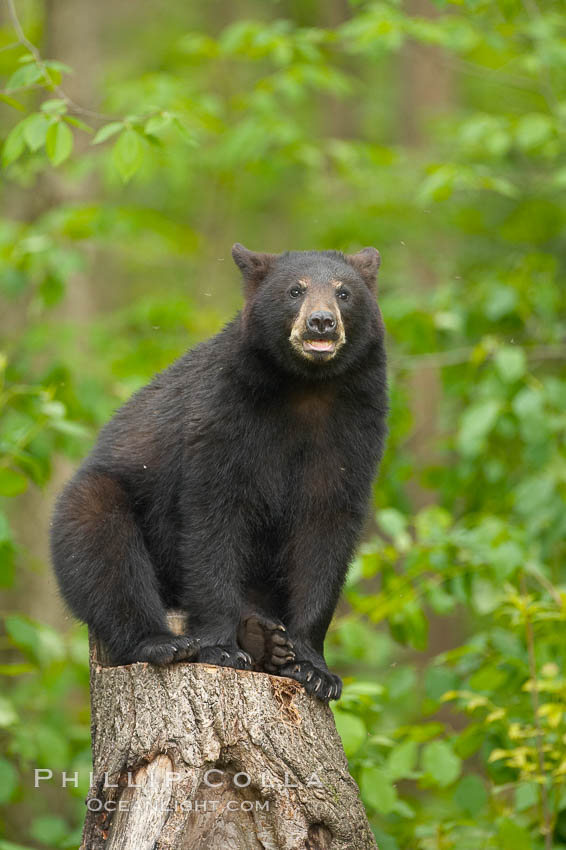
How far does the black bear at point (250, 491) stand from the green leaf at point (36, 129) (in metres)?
1.35

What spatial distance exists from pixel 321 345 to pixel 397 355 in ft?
13.3

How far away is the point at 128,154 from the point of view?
225 inches

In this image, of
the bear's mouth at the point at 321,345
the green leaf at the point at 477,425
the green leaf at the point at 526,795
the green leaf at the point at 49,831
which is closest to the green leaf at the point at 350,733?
the green leaf at the point at 526,795

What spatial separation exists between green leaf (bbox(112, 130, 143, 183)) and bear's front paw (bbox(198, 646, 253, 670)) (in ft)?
8.14

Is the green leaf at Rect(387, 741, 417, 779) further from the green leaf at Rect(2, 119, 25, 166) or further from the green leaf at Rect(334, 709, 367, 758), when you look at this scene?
the green leaf at Rect(2, 119, 25, 166)

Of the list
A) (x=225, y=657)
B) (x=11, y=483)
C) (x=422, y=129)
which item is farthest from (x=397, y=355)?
(x=422, y=129)

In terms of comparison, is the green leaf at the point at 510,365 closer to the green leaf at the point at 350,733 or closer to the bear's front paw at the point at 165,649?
the green leaf at the point at 350,733

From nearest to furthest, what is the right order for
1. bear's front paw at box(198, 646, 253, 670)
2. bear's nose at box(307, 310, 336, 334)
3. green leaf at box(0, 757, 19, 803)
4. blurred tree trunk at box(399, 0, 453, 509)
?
1. bear's front paw at box(198, 646, 253, 670)
2. bear's nose at box(307, 310, 336, 334)
3. green leaf at box(0, 757, 19, 803)
4. blurred tree trunk at box(399, 0, 453, 509)

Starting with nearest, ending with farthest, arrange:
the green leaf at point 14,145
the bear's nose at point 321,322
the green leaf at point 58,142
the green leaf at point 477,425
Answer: the bear's nose at point 321,322 → the green leaf at point 58,142 → the green leaf at point 14,145 → the green leaf at point 477,425

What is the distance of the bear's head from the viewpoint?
518 cm

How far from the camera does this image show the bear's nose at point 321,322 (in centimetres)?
512

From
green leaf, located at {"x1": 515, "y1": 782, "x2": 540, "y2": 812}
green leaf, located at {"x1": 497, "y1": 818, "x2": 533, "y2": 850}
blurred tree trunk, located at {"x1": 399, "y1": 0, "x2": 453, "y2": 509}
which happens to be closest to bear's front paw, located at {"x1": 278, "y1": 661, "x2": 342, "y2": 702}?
green leaf, located at {"x1": 497, "y1": 818, "x2": 533, "y2": 850}

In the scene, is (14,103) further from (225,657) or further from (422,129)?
(422,129)

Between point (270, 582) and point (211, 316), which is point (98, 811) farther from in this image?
point (211, 316)
